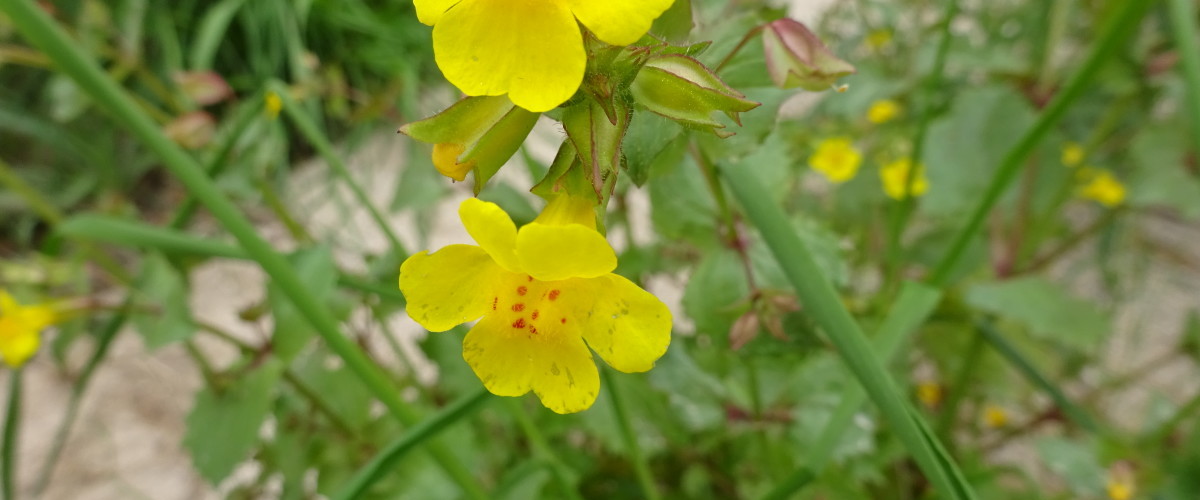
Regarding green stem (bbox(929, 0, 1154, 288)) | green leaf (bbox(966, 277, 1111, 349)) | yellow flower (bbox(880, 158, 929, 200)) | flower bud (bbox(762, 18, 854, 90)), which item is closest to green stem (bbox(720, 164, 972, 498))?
flower bud (bbox(762, 18, 854, 90))

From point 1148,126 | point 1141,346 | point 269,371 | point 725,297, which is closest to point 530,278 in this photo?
point 725,297

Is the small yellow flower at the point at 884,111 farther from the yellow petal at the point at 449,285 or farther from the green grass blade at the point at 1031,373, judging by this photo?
the yellow petal at the point at 449,285

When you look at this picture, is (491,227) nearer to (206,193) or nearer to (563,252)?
(563,252)

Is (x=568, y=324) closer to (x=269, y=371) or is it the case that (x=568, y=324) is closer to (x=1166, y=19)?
(x=269, y=371)

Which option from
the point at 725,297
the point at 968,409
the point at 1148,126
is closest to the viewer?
the point at 725,297

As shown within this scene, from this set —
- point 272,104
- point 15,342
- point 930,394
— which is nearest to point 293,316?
point 272,104

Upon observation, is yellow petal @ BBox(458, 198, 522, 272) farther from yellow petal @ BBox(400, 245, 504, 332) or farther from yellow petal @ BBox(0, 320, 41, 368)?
yellow petal @ BBox(0, 320, 41, 368)

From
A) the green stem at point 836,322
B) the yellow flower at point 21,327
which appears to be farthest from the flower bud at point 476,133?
→ the yellow flower at point 21,327
